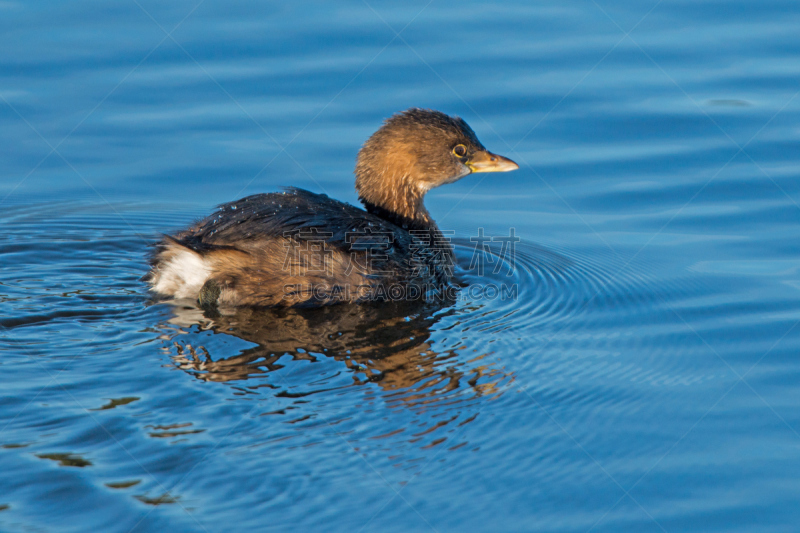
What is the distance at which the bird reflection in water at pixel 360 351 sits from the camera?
17.6 ft

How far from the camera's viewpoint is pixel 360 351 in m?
5.80

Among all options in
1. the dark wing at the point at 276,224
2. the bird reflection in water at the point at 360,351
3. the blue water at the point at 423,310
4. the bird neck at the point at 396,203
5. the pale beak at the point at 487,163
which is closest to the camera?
the blue water at the point at 423,310

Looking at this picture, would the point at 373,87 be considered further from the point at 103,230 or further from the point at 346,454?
the point at 346,454

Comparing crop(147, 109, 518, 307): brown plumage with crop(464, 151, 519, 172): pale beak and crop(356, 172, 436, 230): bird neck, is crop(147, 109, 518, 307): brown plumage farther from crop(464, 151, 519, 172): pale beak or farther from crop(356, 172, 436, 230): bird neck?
crop(464, 151, 519, 172): pale beak

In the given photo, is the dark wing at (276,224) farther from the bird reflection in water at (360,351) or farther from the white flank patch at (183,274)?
the bird reflection in water at (360,351)

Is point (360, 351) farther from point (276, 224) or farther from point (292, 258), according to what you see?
point (276, 224)

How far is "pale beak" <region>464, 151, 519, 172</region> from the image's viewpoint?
777cm

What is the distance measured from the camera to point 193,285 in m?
6.38

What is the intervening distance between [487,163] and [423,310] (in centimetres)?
173

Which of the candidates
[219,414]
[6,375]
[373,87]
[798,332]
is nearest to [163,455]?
[219,414]

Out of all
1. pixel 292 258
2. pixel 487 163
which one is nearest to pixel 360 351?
pixel 292 258

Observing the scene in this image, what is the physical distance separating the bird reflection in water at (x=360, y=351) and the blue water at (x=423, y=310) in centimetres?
2

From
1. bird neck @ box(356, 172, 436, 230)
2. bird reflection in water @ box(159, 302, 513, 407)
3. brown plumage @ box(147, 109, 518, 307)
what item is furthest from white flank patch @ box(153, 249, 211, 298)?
bird neck @ box(356, 172, 436, 230)

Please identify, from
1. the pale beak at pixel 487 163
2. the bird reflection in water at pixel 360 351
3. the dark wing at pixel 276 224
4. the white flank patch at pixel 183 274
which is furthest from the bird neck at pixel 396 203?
the white flank patch at pixel 183 274
